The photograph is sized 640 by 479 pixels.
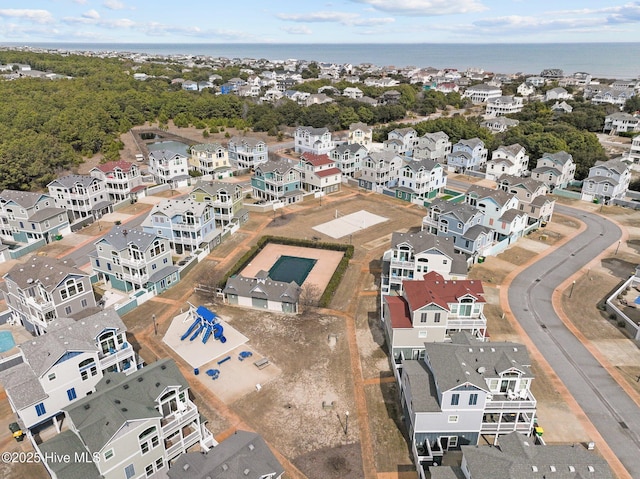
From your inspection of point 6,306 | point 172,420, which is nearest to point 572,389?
point 172,420

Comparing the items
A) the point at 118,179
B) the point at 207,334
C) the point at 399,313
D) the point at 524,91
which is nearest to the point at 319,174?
the point at 118,179

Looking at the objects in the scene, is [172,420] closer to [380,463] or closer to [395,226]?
[380,463]

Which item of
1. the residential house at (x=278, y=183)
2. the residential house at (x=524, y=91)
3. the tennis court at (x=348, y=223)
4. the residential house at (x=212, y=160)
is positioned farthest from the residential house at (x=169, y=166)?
the residential house at (x=524, y=91)

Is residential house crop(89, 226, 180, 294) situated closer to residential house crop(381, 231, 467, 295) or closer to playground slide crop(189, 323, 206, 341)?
playground slide crop(189, 323, 206, 341)

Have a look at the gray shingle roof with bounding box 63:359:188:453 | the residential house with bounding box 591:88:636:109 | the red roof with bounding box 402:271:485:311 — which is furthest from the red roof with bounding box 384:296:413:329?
the residential house with bounding box 591:88:636:109

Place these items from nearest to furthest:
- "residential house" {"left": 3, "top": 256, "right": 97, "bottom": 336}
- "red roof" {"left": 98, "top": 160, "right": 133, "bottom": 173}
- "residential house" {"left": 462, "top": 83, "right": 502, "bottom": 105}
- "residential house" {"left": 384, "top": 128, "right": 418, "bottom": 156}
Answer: "residential house" {"left": 3, "top": 256, "right": 97, "bottom": 336} → "red roof" {"left": 98, "top": 160, "right": 133, "bottom": 173} → "residential house" {"left": 384, "top": 128, "right": 418, "bottom": 156} → "residential house" {"left": 462, "top": 83, "right": 502, "bottom": 105}

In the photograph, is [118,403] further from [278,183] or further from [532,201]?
[532,201]
